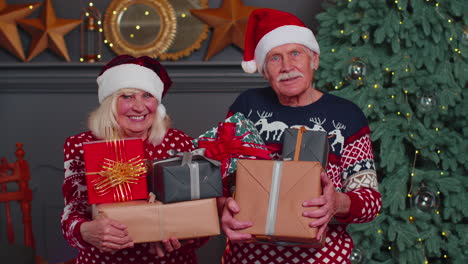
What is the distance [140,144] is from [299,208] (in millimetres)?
508

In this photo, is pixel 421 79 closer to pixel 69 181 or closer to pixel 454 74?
pixel 454 74

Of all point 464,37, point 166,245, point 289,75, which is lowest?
point 166,245

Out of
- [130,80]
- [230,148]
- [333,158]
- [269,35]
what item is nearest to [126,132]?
[130,80]

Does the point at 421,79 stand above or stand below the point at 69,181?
above

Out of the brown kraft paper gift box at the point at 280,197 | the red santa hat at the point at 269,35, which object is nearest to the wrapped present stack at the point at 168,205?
the brown kraft paper gift box at the point at 280,197

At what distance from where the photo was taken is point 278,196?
4.55 feet

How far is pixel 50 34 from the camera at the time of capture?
3.54 m

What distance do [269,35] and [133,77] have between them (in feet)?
1.59

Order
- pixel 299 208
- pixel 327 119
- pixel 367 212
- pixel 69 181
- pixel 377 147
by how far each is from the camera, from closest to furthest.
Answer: pixel 299 208, pixel 367 212, pixel 327 119, pixel 69 181, pixel 377 147

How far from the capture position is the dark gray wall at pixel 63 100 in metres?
3.52

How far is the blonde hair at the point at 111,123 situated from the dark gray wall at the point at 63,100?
1671mm

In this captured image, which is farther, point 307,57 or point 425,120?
point 425,120

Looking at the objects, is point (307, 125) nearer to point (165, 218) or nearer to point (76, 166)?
point (165, 218)

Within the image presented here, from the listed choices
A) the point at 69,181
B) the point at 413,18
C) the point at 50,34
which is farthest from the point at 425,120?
the point at 50,34
